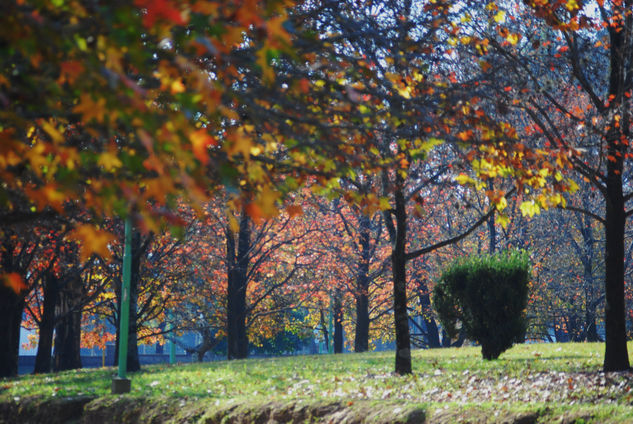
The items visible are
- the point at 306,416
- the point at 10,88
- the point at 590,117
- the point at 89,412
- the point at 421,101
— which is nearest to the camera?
the point at 10,88

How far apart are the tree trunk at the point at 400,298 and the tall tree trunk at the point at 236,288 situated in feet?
38.4

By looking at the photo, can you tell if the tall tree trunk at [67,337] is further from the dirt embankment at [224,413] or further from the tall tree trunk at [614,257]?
the tall tree trunk at [614,257]

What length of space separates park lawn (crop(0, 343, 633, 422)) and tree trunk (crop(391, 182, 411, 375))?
0.32m

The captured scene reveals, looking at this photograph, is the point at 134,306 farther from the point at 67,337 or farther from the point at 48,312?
the point at 67,337

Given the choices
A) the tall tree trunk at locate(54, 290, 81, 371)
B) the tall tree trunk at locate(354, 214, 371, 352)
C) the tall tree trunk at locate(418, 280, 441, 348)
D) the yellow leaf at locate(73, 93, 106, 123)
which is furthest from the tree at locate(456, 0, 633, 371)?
the tall tree trunk at locate(418, 280, 441, 348)

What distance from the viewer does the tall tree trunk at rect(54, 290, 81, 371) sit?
23.2 m

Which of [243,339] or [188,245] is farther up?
[188,245]

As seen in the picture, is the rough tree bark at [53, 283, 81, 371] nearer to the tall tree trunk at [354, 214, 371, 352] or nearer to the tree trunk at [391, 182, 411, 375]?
the tall tree trunk at [354, 214, 371, 352]

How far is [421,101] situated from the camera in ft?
22.6

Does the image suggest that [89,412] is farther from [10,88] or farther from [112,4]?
[112,4]

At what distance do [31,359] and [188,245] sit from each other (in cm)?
3273

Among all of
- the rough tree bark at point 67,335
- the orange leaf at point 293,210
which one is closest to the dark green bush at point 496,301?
the orange leaf at point 293,210

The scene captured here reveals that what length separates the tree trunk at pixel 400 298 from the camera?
42.6 feet

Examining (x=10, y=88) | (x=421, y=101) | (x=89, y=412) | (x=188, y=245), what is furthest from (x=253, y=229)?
(x=10, y=88)
